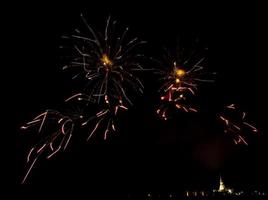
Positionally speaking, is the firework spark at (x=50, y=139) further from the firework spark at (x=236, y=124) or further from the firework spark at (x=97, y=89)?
the firework spark at (x=236, y=124)

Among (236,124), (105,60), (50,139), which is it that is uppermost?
(105,60)

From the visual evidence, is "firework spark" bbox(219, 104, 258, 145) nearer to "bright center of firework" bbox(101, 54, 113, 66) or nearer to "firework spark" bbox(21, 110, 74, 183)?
"bright center of firework" bbox(101, 54, 113, 66)

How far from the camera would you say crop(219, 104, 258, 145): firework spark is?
21.9 feet

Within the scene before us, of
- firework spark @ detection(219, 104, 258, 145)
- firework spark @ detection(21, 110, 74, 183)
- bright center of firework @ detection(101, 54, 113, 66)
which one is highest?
bright center of firework @ detection(101, 54, 113, 66)

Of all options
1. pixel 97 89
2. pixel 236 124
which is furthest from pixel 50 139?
pixel 236 124

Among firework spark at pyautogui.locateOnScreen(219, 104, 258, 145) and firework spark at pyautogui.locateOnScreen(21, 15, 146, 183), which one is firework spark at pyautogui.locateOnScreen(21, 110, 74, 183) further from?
firework spark at pyautogui.locateOnScreen(219, 104, 258, 145)

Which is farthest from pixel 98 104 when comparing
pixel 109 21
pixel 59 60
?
pixel 109 21

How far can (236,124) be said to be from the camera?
6.72 meters

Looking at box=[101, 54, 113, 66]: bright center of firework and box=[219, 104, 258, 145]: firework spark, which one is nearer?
box=[101, 54, 113, 66]: bright center of firework

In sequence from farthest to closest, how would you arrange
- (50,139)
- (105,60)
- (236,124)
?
(236,124), (50,139), (105,60)

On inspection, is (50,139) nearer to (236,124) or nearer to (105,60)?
(105,60)

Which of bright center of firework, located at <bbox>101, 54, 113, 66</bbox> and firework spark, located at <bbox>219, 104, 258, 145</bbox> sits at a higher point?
bright center of firework, located at <bbox>101, 54, 113, 66</bbox>

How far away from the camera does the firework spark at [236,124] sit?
21.9 ft

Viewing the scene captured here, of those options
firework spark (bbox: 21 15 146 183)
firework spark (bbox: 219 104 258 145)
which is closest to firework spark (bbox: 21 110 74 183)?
firework spark (bbox: 21 15 146 183)
